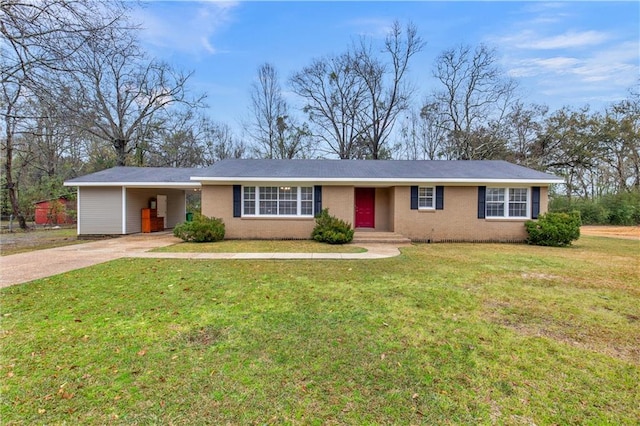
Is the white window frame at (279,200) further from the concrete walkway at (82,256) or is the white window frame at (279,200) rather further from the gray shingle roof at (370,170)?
the concrete walkway at (82,256)

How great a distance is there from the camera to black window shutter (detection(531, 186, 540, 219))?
1233 cm

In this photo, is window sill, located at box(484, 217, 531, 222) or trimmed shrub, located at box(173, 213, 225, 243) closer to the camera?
trimmed shrub, located at box(173, 213, 225, 243)

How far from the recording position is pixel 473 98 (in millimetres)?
25453

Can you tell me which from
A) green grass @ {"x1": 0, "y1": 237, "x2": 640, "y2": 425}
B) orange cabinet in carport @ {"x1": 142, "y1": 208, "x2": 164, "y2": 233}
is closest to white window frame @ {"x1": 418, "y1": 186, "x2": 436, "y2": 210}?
green grass @ {"x1": 0, "y1": 237, "x2": 640, "y2": 425}

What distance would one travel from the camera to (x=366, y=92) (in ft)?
88.2

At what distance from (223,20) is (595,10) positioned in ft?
46.6

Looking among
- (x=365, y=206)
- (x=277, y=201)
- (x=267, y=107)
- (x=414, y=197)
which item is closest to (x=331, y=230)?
(x=277, y=201)

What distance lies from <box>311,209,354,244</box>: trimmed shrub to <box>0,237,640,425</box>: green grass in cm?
505

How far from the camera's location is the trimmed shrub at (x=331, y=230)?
36.7 feet

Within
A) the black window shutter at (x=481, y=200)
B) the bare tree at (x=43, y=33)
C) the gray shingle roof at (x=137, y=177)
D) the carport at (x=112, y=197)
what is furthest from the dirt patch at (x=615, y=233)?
the bare tree at (x=43, y=33)

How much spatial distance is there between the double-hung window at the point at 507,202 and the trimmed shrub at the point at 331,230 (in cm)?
612

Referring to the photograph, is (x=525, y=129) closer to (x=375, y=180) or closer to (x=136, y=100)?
(x=375, y=180)

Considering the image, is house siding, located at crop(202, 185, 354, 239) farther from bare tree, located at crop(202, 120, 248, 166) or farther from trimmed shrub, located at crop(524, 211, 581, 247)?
bare tree, located at crop(202, 120, 248, 166)

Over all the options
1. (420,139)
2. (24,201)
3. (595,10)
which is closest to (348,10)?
(595,10)
